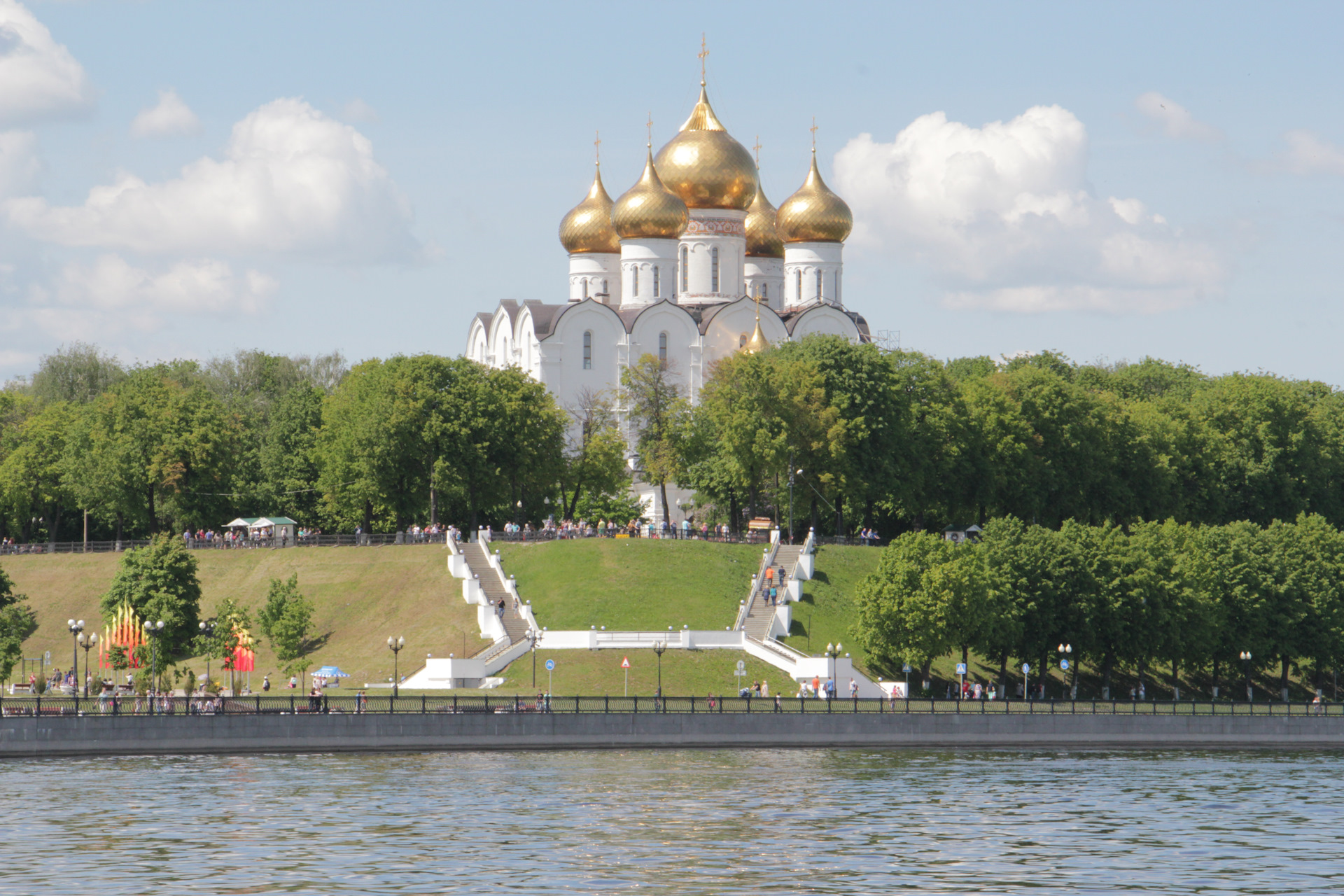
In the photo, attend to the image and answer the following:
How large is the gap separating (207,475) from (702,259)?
29951 mm

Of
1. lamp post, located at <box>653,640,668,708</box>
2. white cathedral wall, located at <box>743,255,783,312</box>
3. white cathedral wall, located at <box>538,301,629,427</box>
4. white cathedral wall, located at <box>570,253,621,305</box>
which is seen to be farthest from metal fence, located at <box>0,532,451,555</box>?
white cathedral wall, located at <box>743,255,783,312</box>

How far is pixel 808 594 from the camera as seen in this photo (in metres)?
66.5

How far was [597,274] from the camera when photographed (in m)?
100

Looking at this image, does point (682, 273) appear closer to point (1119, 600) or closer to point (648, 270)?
point (648, 270)

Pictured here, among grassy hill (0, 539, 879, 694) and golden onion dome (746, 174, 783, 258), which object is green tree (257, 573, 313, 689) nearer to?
grassy hill (0, 539, 879, 694)

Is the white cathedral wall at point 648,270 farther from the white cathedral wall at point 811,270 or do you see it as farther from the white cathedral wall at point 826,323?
the white cathedral wall at point 811,270

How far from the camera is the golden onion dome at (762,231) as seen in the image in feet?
335

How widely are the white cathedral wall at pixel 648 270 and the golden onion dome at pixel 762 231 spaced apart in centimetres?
655

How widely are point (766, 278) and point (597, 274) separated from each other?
9.52 meters

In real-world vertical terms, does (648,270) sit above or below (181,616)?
above

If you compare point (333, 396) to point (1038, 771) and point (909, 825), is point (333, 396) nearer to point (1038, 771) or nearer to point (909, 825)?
point (1038, 771)

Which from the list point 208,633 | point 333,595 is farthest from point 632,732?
point 333,595

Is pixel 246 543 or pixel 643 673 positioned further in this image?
pixel 246 543

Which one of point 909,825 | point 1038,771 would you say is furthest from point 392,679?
point 909,825
